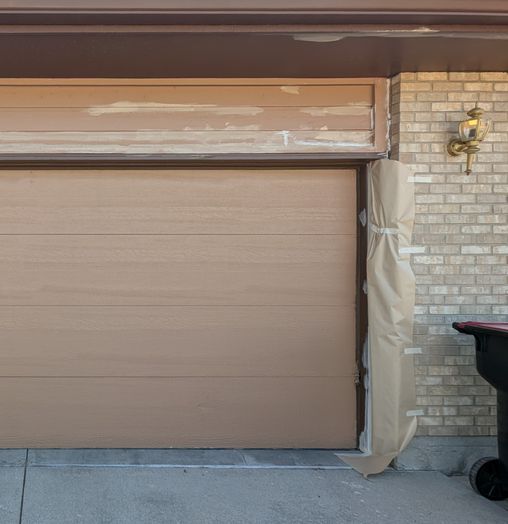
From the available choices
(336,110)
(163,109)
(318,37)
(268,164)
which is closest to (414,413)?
(268,164)

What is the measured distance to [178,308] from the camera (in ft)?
15.7

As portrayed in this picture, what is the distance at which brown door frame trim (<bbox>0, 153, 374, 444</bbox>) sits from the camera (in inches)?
179

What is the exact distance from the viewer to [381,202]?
14.8ft

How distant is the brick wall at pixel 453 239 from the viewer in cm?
453

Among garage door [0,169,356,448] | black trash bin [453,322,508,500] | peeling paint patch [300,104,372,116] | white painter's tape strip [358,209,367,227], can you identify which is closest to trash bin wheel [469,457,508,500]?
black trash bin [453,322,508,500]

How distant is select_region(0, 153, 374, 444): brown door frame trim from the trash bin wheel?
2.96 ft

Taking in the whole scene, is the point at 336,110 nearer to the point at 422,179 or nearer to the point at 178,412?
the point at 422,179

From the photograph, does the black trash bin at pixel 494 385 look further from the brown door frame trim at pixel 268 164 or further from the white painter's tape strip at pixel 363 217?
the white painter's tape strip at pixel 363 217

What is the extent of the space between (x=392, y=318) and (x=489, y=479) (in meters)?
1.20

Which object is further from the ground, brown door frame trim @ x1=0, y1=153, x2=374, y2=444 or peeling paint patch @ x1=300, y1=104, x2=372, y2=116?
peeling paint patch @ x1=300, y1=104, x2=372, y2=116

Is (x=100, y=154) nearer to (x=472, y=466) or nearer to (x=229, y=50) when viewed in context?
(x=229, y=50)

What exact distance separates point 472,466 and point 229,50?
3.12 meters

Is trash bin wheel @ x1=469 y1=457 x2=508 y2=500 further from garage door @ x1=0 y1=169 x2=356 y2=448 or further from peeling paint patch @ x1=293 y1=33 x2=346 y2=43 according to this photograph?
peeling paint patch @ x1=293 y1=33 x2=346 y2=43

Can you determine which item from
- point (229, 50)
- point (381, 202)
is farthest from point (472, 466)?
point (229, 50)
